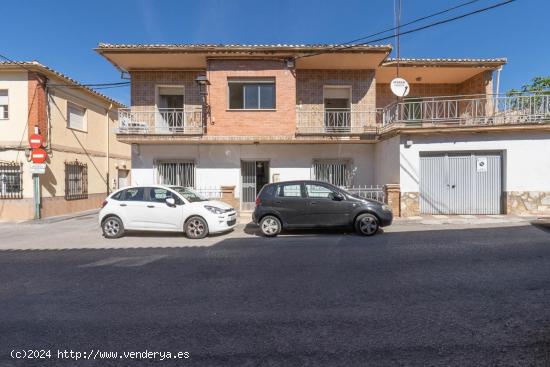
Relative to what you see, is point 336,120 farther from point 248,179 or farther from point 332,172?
point 248,179

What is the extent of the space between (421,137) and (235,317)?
10.2 metres

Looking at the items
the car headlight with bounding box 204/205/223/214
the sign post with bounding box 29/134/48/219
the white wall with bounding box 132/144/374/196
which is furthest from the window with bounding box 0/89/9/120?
the car headlight with bounding box 204/205/223/214

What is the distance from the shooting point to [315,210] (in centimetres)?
818

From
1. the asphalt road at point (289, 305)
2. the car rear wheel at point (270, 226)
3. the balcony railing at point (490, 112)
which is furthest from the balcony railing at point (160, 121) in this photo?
the balcony railing at point (490, 112)

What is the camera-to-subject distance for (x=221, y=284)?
455 centimetres

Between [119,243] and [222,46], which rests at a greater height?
[222,46]

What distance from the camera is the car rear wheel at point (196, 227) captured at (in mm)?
8125

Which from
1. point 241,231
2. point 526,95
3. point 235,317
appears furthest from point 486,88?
point 235,317

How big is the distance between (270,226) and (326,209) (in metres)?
1.64

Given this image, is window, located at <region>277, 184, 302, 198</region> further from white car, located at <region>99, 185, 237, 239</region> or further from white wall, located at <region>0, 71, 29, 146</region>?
white wall, located at <region>0, 71, 29, 146</region>

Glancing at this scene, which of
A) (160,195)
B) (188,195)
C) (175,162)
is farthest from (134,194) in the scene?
(175,162)

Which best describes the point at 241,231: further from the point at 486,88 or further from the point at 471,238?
the point at 486,88

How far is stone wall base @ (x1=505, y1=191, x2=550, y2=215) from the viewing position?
426 inches

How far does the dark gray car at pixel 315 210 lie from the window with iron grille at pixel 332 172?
4.76 metres
